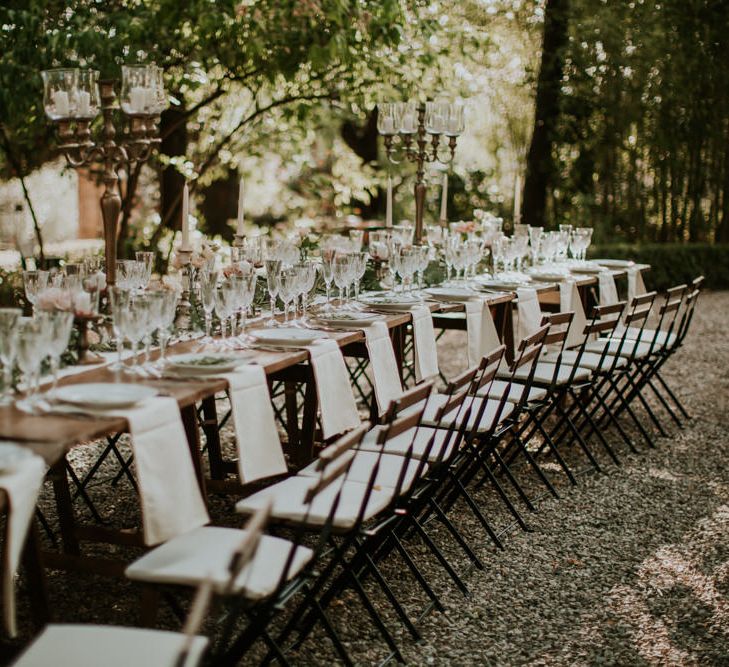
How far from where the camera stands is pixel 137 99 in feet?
13.8

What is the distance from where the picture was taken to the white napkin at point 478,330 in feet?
18.4

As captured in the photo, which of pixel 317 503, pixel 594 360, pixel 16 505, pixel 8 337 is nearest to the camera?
pixel 16 505

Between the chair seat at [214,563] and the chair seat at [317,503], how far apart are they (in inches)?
5.8

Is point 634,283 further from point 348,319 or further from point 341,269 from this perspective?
point 348,319

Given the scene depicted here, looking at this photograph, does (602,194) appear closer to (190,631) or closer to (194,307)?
→ (194,307)

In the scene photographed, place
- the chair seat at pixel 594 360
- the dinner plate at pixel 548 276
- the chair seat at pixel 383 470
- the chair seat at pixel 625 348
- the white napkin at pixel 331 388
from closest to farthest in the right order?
the chair seat at pixel 383 470, the white napkin at pixel 331 388, the chair seat at pixel 594 360, the chair seat at pixel 625 348, the dinner plate at pixel 548 276

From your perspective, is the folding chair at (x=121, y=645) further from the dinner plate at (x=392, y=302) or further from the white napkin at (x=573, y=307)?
the white napkin at (x=573, y=307)

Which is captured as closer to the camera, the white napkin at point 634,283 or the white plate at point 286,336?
the white plate at point 286,336

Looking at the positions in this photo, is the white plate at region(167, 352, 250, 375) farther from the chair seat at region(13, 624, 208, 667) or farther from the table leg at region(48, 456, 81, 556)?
the chair seat at region(13, 624, 208, 667)

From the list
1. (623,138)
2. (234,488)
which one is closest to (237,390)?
(234,488)

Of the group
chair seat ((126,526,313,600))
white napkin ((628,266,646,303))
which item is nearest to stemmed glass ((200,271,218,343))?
chair seat ((126,526,313,600))

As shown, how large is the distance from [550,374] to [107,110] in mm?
2940

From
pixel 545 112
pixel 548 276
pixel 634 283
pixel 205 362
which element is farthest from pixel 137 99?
pixel 545 112

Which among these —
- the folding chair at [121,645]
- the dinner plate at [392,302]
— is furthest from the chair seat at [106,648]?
the dinner plate at [392,302]
